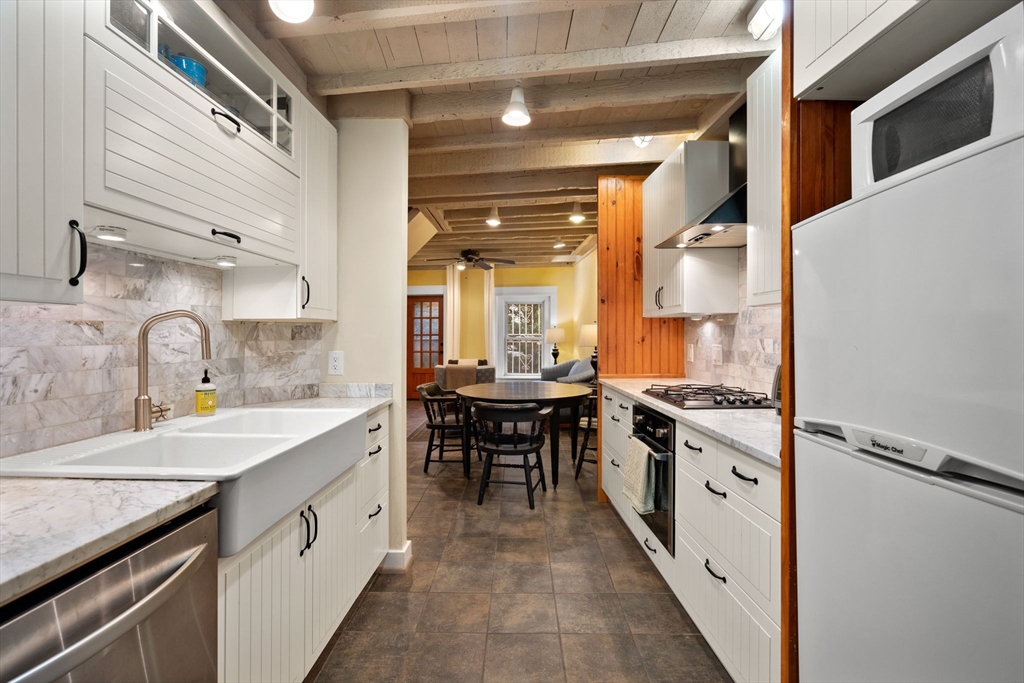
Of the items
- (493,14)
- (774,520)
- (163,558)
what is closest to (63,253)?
(163,558)

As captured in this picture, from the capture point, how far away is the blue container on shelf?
52.4 inches

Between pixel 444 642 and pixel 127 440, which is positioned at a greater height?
pixel 127 440

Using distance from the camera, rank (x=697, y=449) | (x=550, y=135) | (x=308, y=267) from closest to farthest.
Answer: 1. (x=697, y=449)
2. (x=308, y=267)
3. (x=550, y=135)

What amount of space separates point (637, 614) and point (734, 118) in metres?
2.65

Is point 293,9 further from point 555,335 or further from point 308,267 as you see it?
point 555,335

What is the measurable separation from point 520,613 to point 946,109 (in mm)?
2216

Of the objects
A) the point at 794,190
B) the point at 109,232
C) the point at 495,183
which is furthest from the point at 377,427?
the point at 495,183

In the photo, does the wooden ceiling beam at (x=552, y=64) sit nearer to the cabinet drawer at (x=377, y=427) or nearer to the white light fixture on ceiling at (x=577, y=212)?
the cabinet drawer at (x=377, y=427)

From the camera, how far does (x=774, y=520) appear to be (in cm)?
119

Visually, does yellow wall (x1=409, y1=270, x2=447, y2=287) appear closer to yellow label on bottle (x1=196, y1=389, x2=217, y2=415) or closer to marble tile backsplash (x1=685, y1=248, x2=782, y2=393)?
marble tile backsplash (x1=685, y1=248, x2=782, y2=393)

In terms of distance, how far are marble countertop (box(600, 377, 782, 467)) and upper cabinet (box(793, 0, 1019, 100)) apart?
0.98m

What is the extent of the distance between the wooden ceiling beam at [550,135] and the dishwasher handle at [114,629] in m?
2.87

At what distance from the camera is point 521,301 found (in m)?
8.63

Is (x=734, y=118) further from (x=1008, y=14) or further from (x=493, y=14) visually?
(x=1008, y=14)
